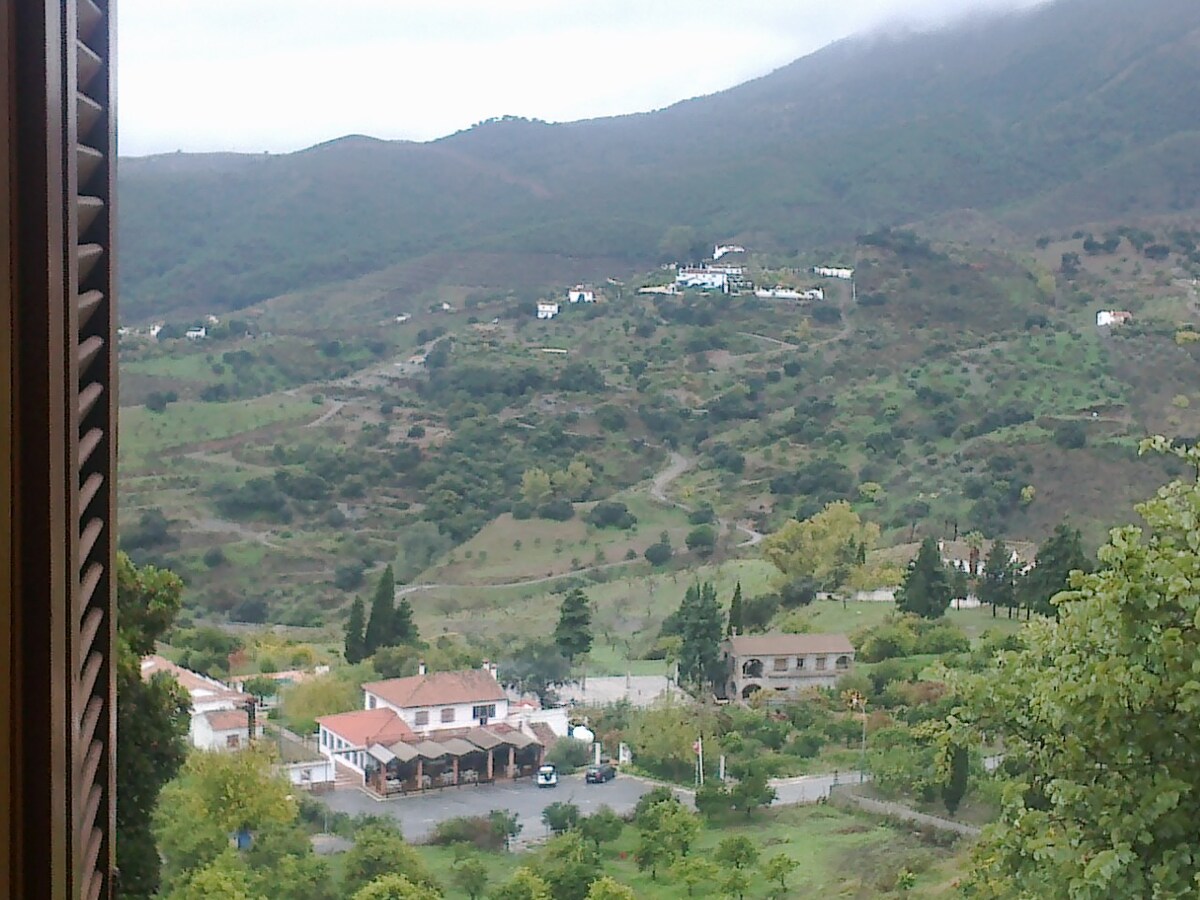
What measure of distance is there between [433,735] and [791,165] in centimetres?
424

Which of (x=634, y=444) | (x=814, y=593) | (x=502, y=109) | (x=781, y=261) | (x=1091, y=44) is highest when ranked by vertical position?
(x=1091, y=44)

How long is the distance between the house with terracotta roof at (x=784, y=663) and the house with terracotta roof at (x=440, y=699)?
2.60 feet

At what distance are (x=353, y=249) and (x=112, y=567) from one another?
19.1ft

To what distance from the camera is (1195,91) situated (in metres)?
6.16

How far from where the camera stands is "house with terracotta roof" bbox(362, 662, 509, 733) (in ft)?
13.1

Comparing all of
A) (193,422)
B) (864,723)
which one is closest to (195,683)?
(193,422)

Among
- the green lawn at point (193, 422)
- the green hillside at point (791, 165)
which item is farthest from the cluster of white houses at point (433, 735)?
the green hillside at point (791, 165)

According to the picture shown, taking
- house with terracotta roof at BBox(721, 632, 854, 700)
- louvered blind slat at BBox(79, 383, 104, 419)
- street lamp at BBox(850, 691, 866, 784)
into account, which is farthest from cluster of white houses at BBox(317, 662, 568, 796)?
louvered blind slat at BBox(79, 383, 104, 419)

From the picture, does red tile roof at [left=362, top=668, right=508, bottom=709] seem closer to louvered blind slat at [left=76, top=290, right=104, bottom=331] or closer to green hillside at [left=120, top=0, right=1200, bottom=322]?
green hillside at [left=120, top=0, right=1200, bottom=322]

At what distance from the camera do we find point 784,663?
425cm

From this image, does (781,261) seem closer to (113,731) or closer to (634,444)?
(634,444)

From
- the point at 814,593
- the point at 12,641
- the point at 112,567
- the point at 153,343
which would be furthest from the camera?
the point at 153,343

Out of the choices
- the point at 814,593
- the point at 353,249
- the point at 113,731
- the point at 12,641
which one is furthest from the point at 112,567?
the point at 353,249

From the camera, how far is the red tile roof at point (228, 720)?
3.82m
